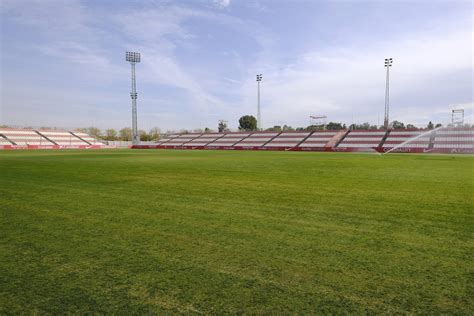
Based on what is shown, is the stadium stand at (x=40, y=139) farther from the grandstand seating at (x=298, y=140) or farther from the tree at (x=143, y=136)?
the tree at (x=143, y=136)

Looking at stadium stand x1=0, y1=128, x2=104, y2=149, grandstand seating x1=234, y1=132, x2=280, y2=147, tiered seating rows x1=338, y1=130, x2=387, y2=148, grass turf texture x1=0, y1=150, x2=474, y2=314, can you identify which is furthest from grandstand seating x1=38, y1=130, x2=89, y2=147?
grass turf texture x1=0, y1=150, x2=474, y2=314

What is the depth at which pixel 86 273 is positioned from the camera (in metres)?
3.36

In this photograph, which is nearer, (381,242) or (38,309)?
A: (38,309)

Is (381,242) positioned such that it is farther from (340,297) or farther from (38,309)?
(38,309)

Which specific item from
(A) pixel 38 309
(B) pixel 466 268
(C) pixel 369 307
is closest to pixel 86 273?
(A) pixel 38 309

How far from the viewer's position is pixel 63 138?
82.2 m

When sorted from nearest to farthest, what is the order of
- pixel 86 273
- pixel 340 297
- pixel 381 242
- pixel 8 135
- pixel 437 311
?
1. pixel 437 311
2. pixel 340 297
3. pixel 86 273
4. pixel 381 242
5. pixel 8 135

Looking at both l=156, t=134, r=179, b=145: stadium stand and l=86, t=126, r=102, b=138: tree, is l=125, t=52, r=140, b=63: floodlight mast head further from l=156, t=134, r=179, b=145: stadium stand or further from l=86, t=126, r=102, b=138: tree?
Result: l=86, t=126, r=102, b=138: tree

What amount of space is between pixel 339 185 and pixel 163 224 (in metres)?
6.56

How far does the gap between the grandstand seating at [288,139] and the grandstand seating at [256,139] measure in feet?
5.69

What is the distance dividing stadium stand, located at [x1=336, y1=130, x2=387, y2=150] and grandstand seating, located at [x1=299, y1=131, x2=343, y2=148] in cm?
299

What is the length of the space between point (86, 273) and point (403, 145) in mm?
59269

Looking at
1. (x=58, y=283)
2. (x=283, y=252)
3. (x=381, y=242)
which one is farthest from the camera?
(x=381, y=242)

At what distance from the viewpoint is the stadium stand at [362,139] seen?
58250mm
